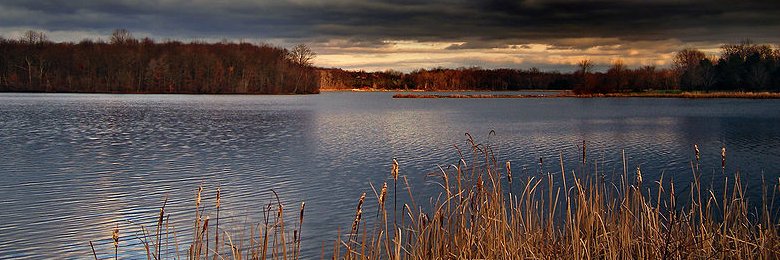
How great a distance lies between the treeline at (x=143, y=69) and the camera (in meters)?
115

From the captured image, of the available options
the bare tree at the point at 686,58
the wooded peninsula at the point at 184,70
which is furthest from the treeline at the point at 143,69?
the bare tree at the point at 686,58

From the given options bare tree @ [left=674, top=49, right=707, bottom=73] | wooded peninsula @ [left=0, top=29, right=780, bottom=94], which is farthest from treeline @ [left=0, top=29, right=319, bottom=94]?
bare tree @ [left=674, top=49, right=707, bottom=73]

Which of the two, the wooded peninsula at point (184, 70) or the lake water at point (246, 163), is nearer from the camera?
the lake water at point (246, 163)

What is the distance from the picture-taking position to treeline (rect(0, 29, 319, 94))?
376ft

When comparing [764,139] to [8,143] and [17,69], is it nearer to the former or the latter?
[8,143]

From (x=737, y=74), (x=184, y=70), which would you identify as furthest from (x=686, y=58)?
(x=184, y=70)

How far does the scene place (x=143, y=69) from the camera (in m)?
119

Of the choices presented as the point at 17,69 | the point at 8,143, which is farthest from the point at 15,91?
the point at 8,143

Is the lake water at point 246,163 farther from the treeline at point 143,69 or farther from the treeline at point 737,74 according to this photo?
the treeline at point 143,69

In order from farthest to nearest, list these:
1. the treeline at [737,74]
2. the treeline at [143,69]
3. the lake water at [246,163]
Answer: the treeline at [143,69] < the treeline at [737,74] < the lake water at [246,163]

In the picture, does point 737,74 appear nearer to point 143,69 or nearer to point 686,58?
point 686,58

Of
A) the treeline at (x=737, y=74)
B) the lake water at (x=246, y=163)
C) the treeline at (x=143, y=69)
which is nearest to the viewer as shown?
the lake water at (x=246, y=163)

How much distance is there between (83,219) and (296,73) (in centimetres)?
11828

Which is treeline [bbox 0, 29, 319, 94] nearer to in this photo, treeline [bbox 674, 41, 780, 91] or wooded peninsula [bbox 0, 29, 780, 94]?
wooded peninsula [bbox 0, 29, 780, 94]
